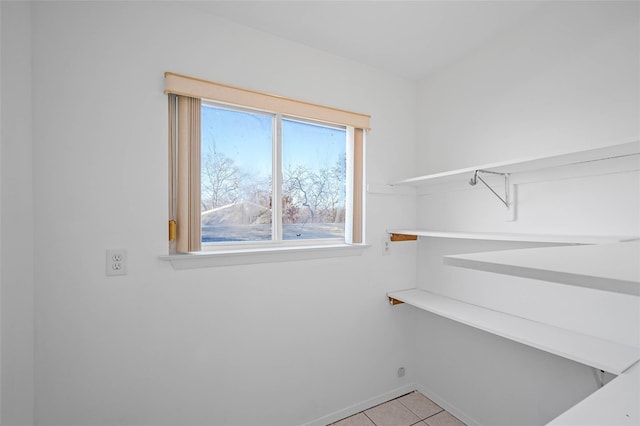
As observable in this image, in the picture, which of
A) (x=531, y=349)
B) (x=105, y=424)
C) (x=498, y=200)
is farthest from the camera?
(x=498, y=200)

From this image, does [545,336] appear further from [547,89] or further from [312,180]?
[312,180]

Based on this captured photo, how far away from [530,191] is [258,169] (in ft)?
5.44

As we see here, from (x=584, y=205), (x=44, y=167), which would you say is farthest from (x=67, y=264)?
(x=584, y=205)

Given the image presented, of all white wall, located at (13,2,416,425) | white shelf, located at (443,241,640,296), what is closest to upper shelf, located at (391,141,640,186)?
white shelf, located at (443,241,640,296)

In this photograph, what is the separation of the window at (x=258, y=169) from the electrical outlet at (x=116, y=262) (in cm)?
23

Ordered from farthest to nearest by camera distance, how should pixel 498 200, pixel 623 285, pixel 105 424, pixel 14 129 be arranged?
1. pixel 498 200
2. pixel 105 424
3. pixel 14 129
4. pixel 623 285

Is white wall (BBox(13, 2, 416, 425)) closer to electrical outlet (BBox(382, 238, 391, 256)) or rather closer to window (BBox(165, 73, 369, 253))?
window (BBox(165, 73, 369, 253))

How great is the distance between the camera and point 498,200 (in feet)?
6.03

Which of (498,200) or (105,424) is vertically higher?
(498,200)

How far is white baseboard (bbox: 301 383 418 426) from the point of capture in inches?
77.1

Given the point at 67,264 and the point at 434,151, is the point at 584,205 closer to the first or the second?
the point at 434,151

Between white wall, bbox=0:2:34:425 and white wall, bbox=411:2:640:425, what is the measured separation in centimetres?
228

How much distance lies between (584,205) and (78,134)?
252cm

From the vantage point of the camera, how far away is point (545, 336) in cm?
143
